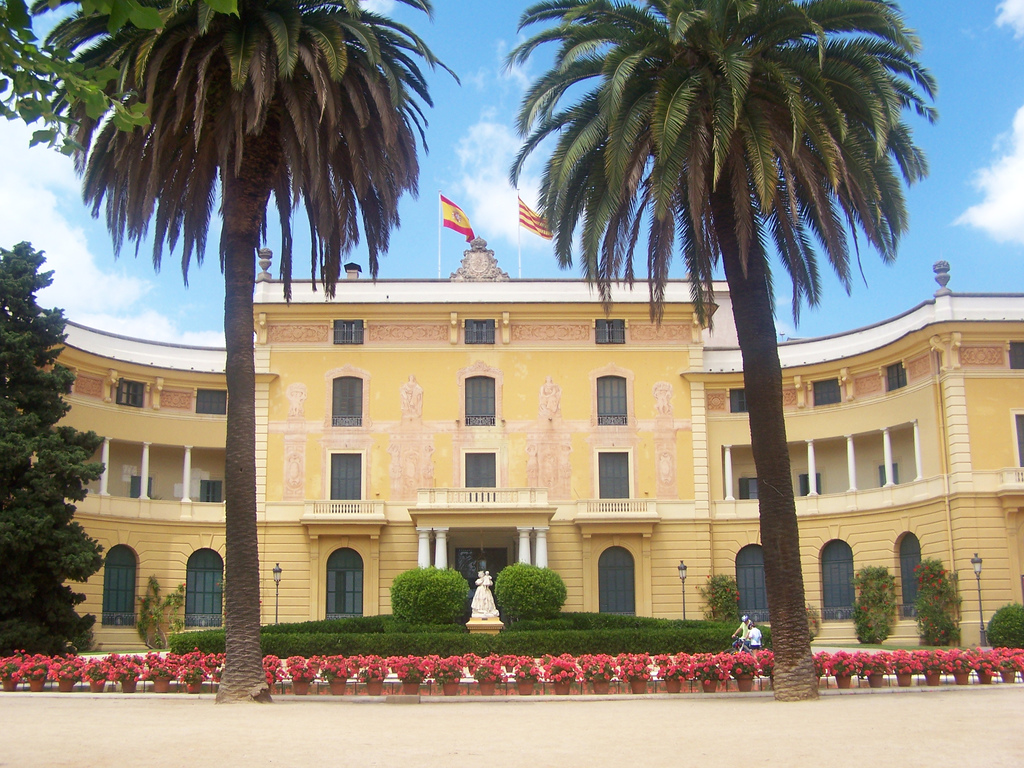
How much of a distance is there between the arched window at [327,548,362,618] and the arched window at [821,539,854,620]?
18410 millimetres

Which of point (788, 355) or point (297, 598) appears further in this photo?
point (788, 355)

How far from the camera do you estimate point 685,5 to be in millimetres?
18250

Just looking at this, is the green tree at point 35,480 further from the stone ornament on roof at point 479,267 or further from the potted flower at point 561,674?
the stone ornament on roof at point 479,267

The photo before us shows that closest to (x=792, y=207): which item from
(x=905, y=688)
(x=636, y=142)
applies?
(x=636, y=142)

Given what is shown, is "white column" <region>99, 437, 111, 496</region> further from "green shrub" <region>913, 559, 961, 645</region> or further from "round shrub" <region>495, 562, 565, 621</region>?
"green shrub" <region>913, 559, 961, 645</region>

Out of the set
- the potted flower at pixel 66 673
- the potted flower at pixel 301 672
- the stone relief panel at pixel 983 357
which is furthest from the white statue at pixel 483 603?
the stone relief panel at pixel 983 357

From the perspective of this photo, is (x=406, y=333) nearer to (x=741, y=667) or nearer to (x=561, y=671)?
A: (x=561, y=671)

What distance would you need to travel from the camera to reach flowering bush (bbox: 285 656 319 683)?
20.4 m

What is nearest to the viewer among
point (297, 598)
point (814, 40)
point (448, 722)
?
point (448, 722)

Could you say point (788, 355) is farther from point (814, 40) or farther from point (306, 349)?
point (814, 40)

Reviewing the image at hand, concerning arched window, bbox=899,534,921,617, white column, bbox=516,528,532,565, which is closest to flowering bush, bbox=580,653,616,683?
white column, bbox=516,528,532,565

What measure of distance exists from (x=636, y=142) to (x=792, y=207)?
10.3 ft

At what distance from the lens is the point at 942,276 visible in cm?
3803

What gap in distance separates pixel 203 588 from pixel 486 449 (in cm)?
1260
